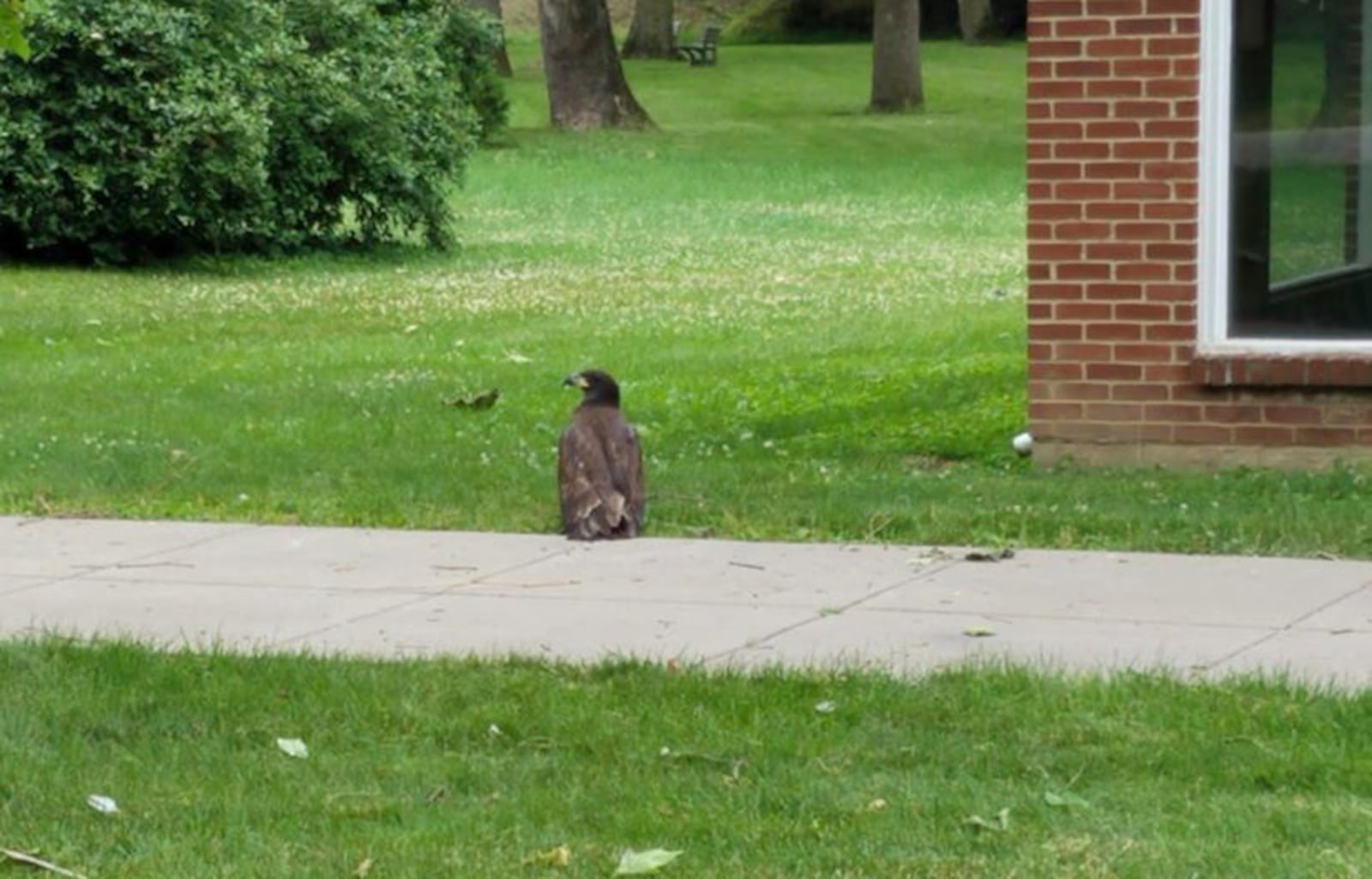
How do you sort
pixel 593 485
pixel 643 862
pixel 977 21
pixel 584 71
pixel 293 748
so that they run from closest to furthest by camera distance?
1. pixel 643 862
2. pixel 293 748
3. pixel 593 485
4. pixel 584 71
5. pixel 977 21

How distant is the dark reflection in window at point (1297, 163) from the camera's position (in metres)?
11.2

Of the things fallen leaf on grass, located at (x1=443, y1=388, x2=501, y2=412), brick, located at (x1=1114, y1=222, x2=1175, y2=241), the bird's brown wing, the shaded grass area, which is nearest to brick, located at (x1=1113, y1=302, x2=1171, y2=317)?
brick, located at (x1=1114, y1=222, x2=1175, y2=241)

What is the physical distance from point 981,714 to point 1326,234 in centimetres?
514

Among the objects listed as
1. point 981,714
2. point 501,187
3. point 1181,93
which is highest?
point 1181,93

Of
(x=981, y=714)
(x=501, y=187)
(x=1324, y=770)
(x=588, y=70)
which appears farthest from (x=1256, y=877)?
(x=588, y=70)

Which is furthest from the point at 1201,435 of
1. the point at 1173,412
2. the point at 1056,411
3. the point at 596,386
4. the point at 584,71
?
the point at 584,71

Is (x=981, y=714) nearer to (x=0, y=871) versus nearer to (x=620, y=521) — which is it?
(x=0, y=871)

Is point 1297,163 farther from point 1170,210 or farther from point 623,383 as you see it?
point 623,383

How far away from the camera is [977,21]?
62.6 meters

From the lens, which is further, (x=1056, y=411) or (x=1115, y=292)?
(x=1056, y=411)

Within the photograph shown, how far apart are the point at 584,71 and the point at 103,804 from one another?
1503 inches

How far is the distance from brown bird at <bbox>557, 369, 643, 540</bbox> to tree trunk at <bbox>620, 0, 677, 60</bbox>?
5098 cm

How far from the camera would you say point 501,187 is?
110 ft

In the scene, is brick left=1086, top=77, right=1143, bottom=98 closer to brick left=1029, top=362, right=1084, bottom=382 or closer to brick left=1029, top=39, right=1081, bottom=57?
brick left=1029, top=39, right=1081, bottom=57
